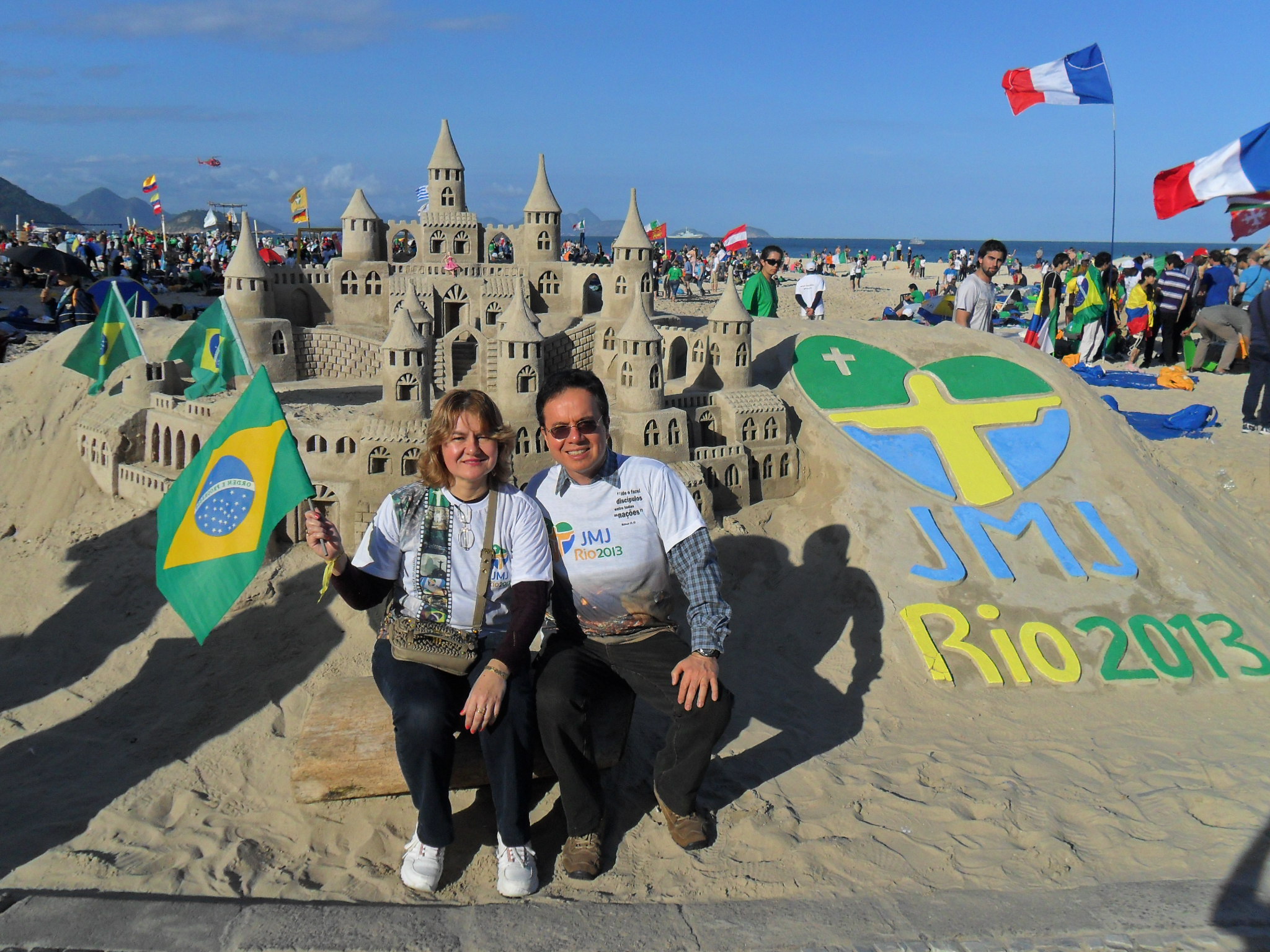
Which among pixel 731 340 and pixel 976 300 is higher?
pixel 976 300

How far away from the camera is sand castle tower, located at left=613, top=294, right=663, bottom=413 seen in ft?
41.0

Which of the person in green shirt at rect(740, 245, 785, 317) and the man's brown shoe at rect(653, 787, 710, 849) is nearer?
the man's brown shoe at rect(653, 787, 710, 849)

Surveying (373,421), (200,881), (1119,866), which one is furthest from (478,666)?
(373,421)

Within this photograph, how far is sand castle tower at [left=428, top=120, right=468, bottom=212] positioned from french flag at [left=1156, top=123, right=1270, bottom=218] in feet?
46.8

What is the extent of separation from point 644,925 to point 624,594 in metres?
1.69

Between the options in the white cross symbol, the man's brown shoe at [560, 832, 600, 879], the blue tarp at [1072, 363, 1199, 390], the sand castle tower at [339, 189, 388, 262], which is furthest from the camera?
the sand castle tower at [339, 189, 388, 262]

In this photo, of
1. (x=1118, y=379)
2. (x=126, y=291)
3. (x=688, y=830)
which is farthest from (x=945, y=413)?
(x=126, y=291)

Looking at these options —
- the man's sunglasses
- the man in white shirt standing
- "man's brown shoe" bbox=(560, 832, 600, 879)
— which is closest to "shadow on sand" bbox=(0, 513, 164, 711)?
"man's brown shoe" bbox=(560, 832, 600, 879)

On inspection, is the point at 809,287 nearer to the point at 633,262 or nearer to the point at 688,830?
the point at 633,262

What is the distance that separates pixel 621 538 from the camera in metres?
5.27

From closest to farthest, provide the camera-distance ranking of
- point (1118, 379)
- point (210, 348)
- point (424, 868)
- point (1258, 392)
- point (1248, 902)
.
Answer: point (1248, 902)
point (424, 868)
point (210, 348)
point (1258, 392)
point (1118, 379)

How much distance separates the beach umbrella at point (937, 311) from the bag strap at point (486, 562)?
620 inches

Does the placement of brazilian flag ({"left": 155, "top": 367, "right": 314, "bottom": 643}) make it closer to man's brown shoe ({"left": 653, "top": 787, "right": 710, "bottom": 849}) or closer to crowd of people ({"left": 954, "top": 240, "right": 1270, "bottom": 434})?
man's brown shoe ({"left": 653, "top": 787, "right": 710, "bottom": 849})

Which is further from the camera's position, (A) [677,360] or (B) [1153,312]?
(B) [1153,312]
